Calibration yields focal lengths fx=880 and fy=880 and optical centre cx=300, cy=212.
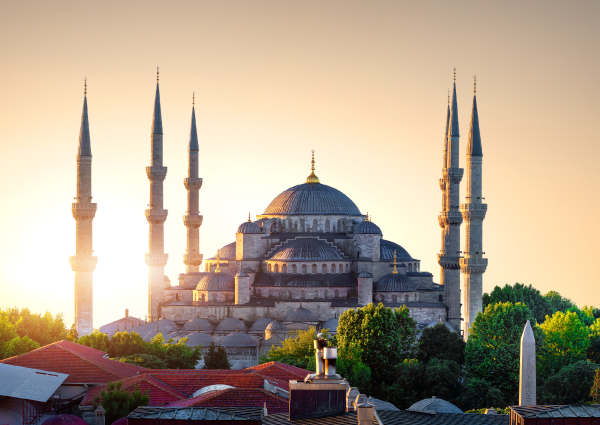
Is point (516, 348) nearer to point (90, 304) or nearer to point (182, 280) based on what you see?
point (90, 304)

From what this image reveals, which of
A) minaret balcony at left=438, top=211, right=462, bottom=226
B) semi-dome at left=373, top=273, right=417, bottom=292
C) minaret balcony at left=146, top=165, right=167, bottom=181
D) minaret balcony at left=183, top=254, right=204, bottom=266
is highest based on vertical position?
minaret balcony at left=146, top=165, right=167, bottom=181

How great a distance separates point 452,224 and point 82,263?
20894 millimetres

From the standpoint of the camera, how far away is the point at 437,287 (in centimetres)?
5238

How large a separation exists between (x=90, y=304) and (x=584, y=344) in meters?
23.2

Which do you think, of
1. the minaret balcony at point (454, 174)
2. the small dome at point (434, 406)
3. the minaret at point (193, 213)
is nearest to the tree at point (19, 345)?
the small dome at point (434, 406)

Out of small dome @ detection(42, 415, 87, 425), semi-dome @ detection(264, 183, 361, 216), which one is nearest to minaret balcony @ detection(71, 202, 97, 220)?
semi-dome @ detection(264, 183, 361, 216)

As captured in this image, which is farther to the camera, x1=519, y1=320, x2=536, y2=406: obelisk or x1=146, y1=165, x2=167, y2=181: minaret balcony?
x1=146, y1=165, x2=167, y2=181: minaret balcony

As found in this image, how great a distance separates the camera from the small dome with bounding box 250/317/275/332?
45375 mm

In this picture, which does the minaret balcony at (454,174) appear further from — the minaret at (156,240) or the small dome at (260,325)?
the minaret at (156,240)

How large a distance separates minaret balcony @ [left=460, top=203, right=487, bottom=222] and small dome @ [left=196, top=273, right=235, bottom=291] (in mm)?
13504

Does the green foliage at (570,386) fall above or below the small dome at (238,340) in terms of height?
below

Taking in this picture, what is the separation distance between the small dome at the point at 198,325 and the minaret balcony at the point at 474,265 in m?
13.5

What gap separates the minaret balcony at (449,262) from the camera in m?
49.8

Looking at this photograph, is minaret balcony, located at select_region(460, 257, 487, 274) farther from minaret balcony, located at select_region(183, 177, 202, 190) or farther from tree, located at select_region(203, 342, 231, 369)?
minaret balcony, located at select_region(183, 177, 202, 190)
